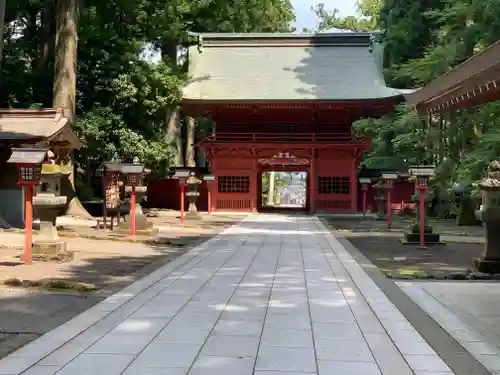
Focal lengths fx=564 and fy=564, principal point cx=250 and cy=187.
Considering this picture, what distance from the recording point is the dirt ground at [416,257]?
28.7ft

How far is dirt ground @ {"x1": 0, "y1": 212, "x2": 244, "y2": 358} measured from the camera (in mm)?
5316

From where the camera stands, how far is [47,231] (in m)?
9.55

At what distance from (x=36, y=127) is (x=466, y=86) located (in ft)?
41.5

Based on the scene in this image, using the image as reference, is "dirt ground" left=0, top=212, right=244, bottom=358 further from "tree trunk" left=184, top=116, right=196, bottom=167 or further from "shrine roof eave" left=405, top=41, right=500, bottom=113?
"tree trunk" left=184, top=116, right=196, bottom=167

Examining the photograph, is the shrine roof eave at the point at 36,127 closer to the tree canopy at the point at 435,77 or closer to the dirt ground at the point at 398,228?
the dirt ground at the point at 398,228

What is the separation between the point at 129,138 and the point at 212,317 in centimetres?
1710

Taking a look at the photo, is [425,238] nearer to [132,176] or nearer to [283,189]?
[132,176]

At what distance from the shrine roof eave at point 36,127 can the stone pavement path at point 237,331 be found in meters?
8.71

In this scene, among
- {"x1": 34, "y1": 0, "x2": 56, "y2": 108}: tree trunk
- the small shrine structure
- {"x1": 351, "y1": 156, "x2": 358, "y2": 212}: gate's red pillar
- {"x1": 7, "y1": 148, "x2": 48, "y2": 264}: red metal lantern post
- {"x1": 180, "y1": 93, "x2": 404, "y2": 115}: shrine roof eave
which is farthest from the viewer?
{"x1": 351, "y1": 156, "x2": 358, "y2": 212}: gate's red pillar

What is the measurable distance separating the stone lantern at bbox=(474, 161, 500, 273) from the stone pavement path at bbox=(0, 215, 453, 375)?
75.9 inches

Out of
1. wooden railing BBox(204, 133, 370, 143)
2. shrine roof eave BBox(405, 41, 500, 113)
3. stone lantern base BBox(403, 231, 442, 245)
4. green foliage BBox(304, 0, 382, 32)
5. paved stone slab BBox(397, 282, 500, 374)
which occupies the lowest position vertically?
paved stone slab BBox(397, 282, 500, 374)

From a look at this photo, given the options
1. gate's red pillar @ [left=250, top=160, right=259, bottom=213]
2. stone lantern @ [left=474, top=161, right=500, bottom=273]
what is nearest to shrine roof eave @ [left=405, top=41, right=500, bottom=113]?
stone lantern @ [left=474, top=161, right=500, bottom=273]

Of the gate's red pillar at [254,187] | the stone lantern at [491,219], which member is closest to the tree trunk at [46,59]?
the gate's red pillar at [254,187]

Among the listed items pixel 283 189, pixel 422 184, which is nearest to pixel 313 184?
pixel 422 184
